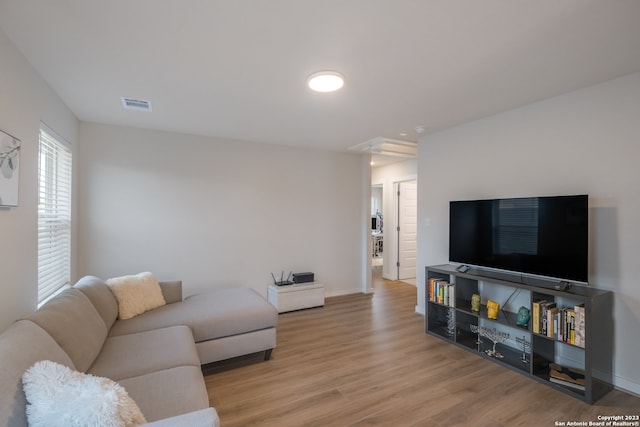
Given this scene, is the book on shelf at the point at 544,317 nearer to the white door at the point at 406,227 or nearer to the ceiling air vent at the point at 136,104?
the white door at the point at 406,227

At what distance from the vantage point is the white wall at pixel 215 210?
11.4 feet

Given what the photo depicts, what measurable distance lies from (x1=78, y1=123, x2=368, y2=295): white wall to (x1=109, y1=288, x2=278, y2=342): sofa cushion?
44.3 inches

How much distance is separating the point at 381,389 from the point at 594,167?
8.46 feet

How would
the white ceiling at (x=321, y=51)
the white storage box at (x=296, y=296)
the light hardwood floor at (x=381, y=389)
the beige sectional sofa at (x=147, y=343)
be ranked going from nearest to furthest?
1. the beige sectional sofa at (x=147, y=343)
2. the white ceiling at (x=321, y=51)
3. the light hardwood floor at (x=381, y=389)
4. the white storage box at (x=296, y=296)

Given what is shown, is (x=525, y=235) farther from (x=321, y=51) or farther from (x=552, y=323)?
(x=321, y=51)

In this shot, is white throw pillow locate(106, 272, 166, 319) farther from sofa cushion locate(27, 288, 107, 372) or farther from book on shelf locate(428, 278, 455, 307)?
book on shelf locate(428, 278, 455, 307)

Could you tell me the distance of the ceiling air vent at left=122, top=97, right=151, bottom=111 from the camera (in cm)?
275

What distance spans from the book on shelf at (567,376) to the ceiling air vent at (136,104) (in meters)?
4.35

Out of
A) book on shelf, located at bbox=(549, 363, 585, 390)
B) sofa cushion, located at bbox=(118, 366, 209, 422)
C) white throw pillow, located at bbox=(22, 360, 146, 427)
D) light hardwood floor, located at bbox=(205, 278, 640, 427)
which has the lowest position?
light hardwood floor, located at bbox=(205, 278, 640, 427)

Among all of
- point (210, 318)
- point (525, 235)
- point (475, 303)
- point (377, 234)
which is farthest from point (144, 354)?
point (377, 234)

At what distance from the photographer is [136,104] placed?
285 centimetres

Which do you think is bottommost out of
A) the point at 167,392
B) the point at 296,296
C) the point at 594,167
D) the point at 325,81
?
the point at 296,296

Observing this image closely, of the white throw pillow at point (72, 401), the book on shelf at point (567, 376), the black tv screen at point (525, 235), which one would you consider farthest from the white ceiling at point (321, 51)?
the book on shelf at point (567, 376)

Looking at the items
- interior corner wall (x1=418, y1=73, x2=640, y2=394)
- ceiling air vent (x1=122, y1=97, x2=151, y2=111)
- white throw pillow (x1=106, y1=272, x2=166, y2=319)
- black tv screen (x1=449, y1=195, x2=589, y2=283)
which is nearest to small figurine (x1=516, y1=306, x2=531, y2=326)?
black tv screen (x1=449, y1=195, x2=589, y2=283)
